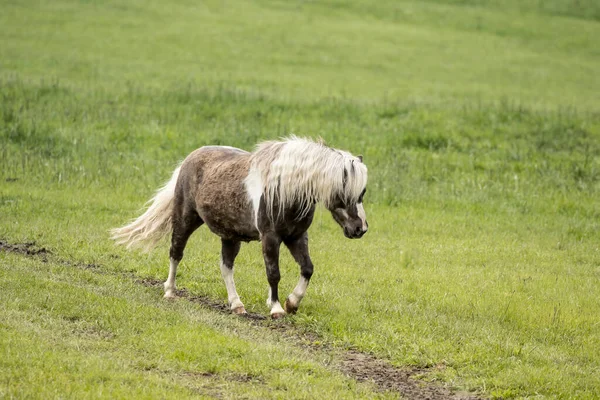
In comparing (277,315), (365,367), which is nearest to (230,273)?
(277,315)

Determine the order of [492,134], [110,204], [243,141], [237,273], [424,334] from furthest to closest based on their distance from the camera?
[492,134], [243,141], [110,204], [237,273], [424,334]

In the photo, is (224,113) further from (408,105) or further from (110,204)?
(110,204)

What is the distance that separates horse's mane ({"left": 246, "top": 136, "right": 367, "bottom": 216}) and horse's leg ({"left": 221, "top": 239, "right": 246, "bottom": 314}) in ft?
3.67

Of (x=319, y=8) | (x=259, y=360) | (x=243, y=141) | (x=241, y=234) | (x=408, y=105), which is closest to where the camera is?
(x=259, y=360)

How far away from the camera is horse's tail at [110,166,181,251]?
1041 centimetres

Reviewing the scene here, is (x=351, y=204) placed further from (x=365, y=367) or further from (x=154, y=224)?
(x=154, y=224)

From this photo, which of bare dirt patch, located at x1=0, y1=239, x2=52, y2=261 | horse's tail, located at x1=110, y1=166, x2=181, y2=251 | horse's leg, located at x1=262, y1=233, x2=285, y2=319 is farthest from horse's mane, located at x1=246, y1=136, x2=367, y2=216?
bare dirt patch, located at x1=0, y1=239, x2=52, y2=261

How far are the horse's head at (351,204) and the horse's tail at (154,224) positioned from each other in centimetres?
255

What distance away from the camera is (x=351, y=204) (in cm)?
870

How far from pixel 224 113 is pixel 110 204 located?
7852 millimetres

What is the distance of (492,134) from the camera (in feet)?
69.5

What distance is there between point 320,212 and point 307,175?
18.0 feet

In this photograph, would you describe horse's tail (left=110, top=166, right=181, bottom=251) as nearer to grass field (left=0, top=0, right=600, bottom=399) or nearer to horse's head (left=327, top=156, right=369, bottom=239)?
grass field (left=0, top=0, right=600, bottom=399)

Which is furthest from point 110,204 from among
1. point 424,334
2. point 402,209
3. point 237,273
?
point 424,334
